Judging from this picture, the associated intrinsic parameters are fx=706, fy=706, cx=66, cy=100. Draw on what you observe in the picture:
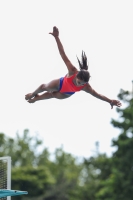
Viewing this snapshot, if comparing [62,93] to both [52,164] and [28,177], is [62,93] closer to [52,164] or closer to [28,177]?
[28,177]

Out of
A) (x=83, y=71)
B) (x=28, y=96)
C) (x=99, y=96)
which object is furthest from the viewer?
(x=28, y=96)

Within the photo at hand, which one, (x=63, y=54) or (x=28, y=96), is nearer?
(x=63, y=54)

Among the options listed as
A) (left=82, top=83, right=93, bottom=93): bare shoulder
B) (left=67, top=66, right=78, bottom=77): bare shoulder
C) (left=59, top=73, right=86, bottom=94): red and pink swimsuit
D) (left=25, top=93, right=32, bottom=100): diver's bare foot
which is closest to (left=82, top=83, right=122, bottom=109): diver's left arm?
(left=82, top=83, right=93, bottom=93): bare shoulder

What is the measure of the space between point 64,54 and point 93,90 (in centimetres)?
104

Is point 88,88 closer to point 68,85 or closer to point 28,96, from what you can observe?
point 68,85

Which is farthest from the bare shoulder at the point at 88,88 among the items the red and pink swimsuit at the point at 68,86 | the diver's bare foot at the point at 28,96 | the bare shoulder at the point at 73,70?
the diver's bare foot at the point at 28,96

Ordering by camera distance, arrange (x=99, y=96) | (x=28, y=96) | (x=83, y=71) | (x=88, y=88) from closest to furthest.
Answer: (x=83, y=71) → (x=88, y=88) → (x=99, y=96) → (x=28, y=96)

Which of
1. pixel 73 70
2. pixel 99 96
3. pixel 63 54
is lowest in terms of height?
pixel 99 96

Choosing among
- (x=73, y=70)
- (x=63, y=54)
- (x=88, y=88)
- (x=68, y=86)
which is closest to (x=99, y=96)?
(x=88, y=88)

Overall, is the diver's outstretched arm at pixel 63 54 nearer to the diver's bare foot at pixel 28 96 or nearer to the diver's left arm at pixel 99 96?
the diver's left arm at pixel 99 96

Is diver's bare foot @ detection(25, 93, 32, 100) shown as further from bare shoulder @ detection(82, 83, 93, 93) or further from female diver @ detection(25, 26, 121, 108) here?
bare shoulder @ detection(82, 83, 93, 93)

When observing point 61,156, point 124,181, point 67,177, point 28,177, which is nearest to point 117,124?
point 124,181

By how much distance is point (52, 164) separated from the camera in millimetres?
69375

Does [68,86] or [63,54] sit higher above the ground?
[63,54]
